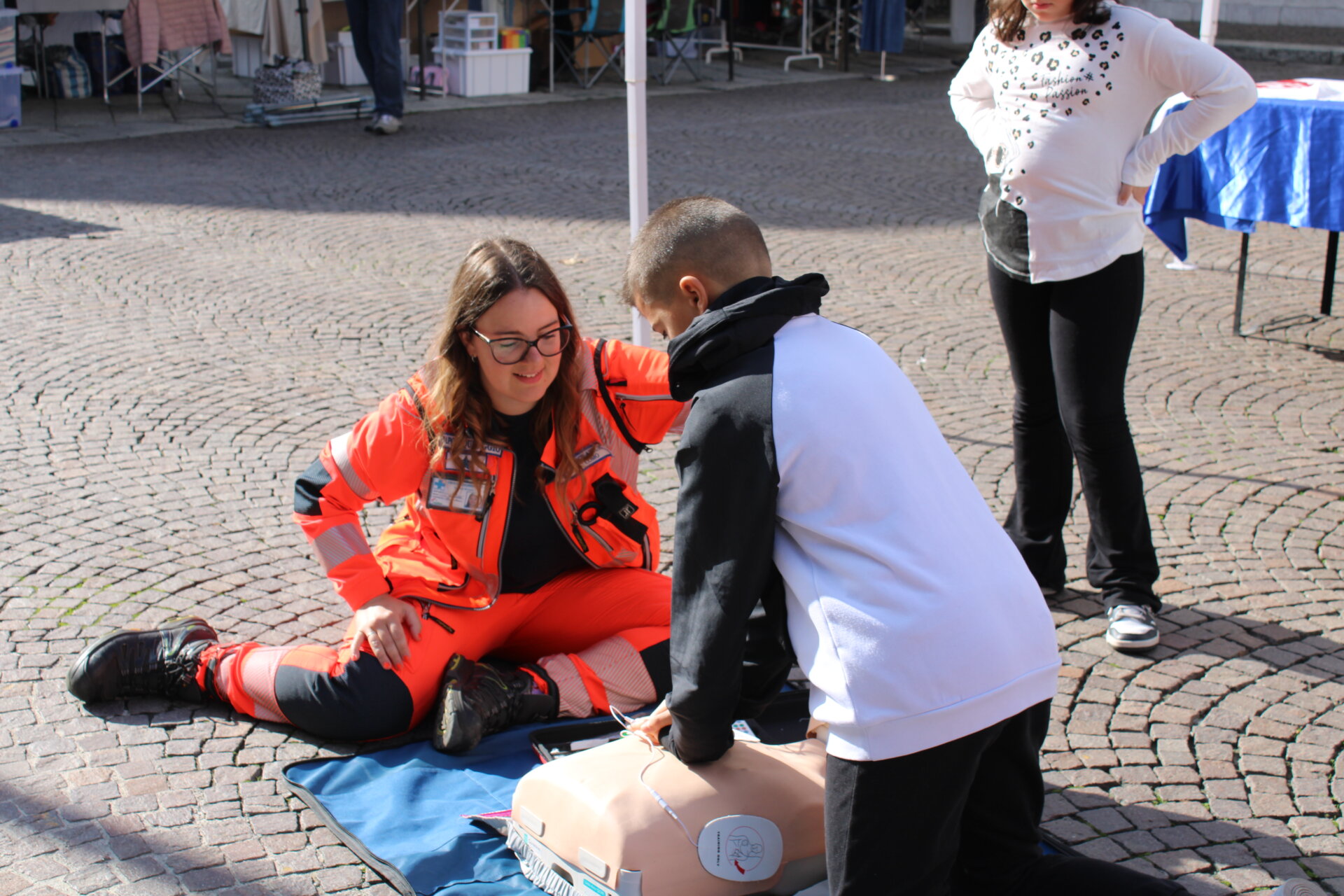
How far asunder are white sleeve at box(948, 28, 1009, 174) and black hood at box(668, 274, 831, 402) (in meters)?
1.63

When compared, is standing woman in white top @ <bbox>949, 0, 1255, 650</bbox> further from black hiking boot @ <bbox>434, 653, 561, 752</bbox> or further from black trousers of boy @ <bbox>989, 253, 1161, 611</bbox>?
black hiking boot @ <bbox>434, 653, 561, 752</bbox>

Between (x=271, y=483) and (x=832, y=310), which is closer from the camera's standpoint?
(x=271, y=483)

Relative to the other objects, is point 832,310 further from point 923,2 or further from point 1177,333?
point 923,2

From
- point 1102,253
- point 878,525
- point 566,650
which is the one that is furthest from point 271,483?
point 878,525

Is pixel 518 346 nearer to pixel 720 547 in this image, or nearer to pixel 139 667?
pixel 720 547

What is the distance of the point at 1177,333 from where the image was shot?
6301 mm

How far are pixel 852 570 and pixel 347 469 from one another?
1.46 metres

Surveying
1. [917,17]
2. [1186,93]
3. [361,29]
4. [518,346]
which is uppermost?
[917,17]

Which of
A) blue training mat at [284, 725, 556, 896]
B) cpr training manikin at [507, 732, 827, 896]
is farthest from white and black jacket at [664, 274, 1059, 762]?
blue training mat at [284, 725, 556, 896]

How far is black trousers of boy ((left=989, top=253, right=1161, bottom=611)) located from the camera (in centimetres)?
339

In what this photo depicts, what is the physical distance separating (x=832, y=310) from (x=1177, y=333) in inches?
63.5

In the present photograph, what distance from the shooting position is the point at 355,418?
5172 mm

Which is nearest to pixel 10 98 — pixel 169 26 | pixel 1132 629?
pixel 169 26

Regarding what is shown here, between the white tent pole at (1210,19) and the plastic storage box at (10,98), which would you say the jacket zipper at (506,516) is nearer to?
the white tent pole at (1210,19)
